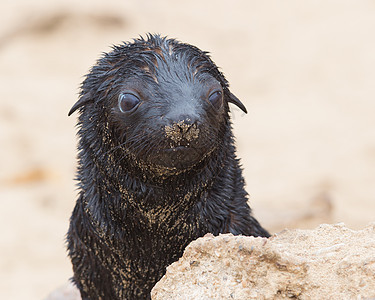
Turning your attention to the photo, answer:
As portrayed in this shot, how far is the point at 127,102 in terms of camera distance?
194 inches

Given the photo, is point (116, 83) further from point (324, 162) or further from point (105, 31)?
point (105, 31)

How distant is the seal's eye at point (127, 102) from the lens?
491 centimetres

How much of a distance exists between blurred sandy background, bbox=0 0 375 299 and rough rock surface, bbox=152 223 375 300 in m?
6.05

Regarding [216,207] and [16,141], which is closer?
[216,207]

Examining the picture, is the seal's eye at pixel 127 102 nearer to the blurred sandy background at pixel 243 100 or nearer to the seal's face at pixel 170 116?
the seal's face at pixel 170 116

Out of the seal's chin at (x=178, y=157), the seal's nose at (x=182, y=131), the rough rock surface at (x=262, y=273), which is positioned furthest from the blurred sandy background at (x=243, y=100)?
the rough rock surface at (x=262, y=273)

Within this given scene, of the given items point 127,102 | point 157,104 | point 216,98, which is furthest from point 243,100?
point 157,104

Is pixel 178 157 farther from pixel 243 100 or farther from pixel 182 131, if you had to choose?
pixel 243 100

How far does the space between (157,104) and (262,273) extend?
1497mm

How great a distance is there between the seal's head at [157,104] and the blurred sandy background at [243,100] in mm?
5255

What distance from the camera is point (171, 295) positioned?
404 cm

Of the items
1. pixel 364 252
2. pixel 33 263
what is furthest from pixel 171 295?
pixel 33 263

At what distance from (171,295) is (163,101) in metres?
1.43

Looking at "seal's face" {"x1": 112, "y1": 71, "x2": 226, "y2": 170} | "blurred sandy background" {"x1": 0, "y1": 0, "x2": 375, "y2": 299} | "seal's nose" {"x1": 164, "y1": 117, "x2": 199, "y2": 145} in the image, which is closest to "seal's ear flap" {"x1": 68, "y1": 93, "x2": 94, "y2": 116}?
"seal's face" {"x1": 112, "y1": 71, "x2": 226, "y2": 170}
